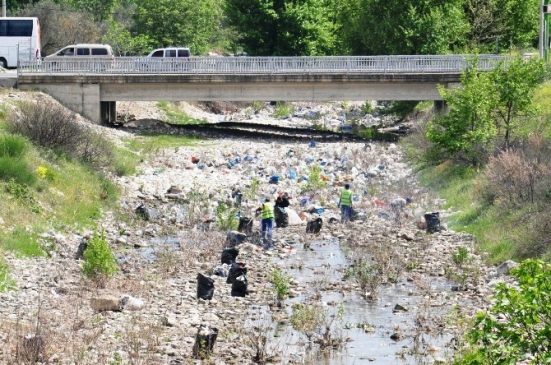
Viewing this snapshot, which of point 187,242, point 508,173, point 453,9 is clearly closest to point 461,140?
point 508,173

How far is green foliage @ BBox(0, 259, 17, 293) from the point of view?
18089 mm

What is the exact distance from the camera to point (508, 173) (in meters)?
25.0

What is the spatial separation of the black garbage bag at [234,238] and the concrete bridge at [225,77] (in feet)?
65.9

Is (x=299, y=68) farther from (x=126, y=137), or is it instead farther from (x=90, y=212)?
(x=90, y=212)

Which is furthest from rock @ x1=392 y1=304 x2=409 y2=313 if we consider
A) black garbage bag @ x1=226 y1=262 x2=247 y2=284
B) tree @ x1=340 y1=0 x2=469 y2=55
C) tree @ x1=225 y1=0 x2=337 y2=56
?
tree @ x1=225 y1=0 x2=337 y2=56

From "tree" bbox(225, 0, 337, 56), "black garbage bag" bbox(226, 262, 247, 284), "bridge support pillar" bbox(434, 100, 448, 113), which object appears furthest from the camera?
"tree" bbox(225, 0, 337, 56)

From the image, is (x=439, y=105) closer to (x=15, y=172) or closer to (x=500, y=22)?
(x=500, y=22)

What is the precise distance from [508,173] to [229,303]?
926 cm

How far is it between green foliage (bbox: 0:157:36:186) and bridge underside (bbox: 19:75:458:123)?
17313 mm

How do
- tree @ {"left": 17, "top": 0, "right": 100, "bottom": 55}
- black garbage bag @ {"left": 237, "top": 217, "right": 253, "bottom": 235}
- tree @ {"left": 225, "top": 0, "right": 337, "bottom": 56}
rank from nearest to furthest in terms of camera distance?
black garbage bag @ {"left": 237, "top": 217, "right": 253, "bottom": 235} < tree @ {"left": 225, "top": 0, "right": 337, "bottom": 56} < tree @ {"left": 17, "top": 0, "right": 100, "bottom": 55}

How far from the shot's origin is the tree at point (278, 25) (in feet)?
192

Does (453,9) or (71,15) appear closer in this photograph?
(453,9)

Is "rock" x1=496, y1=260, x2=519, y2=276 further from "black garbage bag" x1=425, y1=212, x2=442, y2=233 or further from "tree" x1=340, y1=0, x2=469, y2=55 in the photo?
"tree" x1=340, y1=0, x2=469, y2=55

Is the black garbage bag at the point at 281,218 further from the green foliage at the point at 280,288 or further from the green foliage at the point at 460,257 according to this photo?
the green foliage at the point at 280,288
